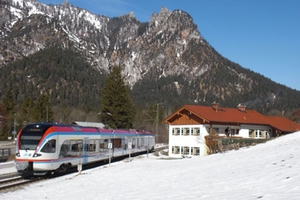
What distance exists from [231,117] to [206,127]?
5.01 m

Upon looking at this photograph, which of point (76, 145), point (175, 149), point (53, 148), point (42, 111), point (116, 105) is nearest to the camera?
point (53, 148)

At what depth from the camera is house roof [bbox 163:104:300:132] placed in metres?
47.1

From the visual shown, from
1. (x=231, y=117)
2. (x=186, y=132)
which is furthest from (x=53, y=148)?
(x=231, y=117)

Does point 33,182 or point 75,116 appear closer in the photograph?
point 33,182

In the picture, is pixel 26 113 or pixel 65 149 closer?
pixel 65 149

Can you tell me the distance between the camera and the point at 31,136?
24.2 metres

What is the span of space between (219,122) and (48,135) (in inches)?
1067

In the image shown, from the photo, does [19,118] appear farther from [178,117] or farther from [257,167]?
[257,167]

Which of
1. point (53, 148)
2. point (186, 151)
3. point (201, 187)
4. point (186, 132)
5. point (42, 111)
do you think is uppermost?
point (42, 111)

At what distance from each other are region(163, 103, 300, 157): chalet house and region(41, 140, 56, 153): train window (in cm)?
2456

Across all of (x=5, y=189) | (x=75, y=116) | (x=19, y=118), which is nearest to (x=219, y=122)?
(x=5, y=189)

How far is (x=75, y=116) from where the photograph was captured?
4941 inches

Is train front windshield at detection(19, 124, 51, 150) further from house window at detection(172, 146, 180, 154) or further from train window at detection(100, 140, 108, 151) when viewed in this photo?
house window at detection(172, 146, 180, 154)

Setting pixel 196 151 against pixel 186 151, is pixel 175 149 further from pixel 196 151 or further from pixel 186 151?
pixel 196 151
